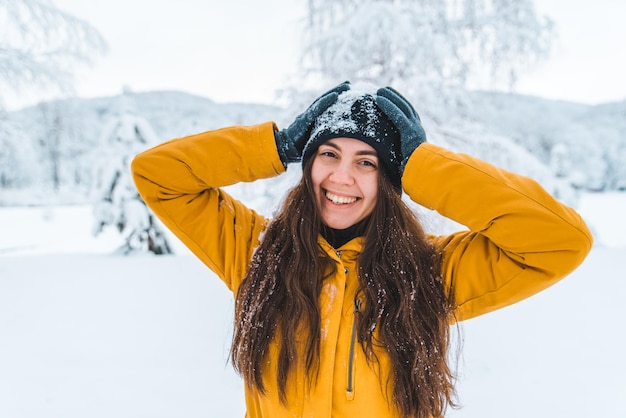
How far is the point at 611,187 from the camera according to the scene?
94.1 ft

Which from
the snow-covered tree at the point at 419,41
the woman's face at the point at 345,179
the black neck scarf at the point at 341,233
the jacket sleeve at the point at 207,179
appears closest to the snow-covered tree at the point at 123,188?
the snow-covered tree at the point at 419,41

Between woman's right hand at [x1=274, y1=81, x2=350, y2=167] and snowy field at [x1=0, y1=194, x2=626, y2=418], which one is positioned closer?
woman's right hand at [x1=274, y1=81, x2=350, y2=167]

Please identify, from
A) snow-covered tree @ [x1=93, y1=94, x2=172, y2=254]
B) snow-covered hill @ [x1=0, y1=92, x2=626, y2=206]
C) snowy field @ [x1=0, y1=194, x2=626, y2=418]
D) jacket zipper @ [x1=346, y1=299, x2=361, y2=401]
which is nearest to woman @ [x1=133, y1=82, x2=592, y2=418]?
jacket zipper @ [x1=346, y1=299, x2=361, y2=401]

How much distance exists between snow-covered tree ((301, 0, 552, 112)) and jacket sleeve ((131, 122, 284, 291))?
14.7 feet

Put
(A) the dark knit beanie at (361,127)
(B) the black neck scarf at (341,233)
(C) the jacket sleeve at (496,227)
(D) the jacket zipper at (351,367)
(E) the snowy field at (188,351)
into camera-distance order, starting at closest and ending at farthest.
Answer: (C) the jacket sleeve at (496,227) → (D) the jacket zipper at (351,367) → (A) the dark knit beanie at (361,127) → (B) the black neck scarf at (341,233) → (E) the snowy field at (188,351)

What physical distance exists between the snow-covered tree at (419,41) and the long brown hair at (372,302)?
14.5ft

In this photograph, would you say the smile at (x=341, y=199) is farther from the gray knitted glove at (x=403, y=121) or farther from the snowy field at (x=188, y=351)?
the snowy field at (x=188, y=351)

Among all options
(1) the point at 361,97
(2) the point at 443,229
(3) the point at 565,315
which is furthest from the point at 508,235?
(3) the point at 565,315

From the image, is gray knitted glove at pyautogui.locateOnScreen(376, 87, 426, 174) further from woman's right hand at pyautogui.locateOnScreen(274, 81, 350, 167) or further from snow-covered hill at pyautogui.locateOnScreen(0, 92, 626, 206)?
snow-covered hill at pyautogui.locateOnScreen(0, 92, 626, 206)

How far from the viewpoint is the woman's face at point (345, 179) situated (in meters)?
1.34

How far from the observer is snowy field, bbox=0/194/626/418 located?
2.95 m

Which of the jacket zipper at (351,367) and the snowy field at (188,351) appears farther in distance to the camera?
the snowy field at (188,351)

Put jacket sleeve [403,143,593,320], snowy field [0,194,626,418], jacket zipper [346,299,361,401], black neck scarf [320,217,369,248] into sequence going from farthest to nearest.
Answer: snowy field [0,194,626,418]
black neck scarf [320,217,369,248]
jacket zipper [346,299,361,401]
jacket sleeve [403,143,593,320]

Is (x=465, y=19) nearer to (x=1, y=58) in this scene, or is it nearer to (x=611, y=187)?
(x=1, y=58)
